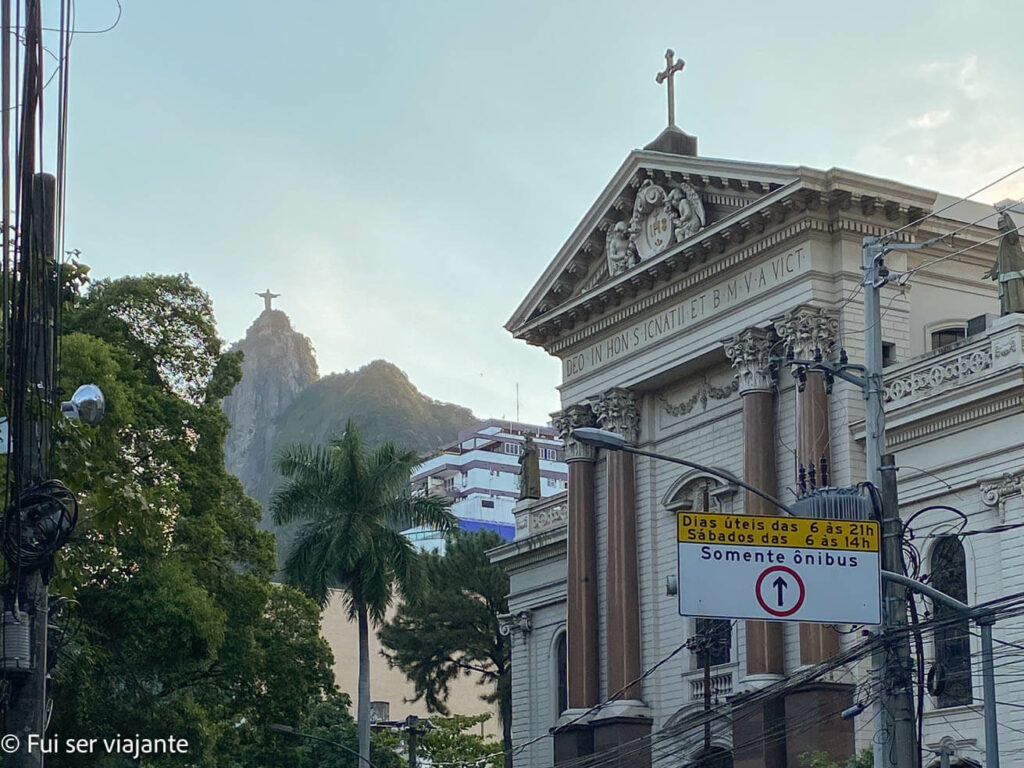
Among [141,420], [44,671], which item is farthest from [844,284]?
[44,671]

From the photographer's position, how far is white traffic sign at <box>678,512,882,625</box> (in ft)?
58.5

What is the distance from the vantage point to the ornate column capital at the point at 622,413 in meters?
41.9

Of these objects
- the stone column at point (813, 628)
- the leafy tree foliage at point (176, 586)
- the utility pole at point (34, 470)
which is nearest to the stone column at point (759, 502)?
the stone column at point (813, 628)

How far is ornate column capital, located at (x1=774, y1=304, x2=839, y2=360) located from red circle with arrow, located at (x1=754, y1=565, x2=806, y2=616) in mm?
18354

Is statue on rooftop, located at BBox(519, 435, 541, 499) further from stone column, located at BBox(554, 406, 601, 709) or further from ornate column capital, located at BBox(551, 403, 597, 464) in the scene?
stone column, located at BBox(554, 406, 601, 709)

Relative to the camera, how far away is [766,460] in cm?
3650

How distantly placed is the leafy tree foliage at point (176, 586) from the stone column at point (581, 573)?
620 cm

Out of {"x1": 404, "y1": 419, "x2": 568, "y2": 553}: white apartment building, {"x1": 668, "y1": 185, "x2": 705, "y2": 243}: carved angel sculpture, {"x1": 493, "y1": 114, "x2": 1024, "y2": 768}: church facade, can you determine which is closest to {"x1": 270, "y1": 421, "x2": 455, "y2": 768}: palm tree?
{"x1": 493, "y1": 114, "x2": 1024, "y2": 768}: church facade

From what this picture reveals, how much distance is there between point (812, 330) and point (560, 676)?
15.5 metres

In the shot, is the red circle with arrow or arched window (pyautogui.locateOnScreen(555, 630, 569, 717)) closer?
the red circle with arrow

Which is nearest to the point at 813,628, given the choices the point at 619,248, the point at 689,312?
the point at 689,312

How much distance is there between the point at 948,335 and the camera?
122 feet

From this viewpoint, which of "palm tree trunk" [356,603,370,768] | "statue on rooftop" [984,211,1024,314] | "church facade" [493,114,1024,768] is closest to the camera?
"statue on rooftop" [984,211,1024,314]

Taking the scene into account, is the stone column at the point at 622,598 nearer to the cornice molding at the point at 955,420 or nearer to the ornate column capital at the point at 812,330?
the ornate column capital at the point at 812,330
